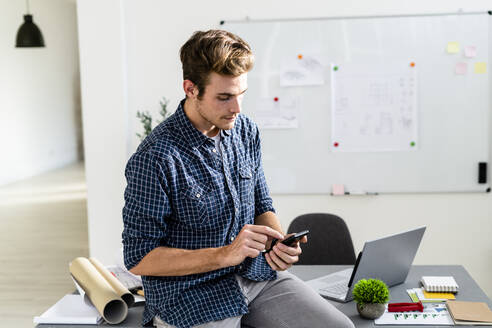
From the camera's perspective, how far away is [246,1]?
4402 mm

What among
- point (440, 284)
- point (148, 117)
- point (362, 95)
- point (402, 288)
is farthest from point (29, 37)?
point (440, 284)

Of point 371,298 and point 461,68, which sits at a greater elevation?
point 461,68

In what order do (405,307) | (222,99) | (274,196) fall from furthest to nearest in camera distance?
(274,196) < (405,307) < (222,99)

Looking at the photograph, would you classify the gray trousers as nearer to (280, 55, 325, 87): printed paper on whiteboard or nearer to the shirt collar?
the shirt collar

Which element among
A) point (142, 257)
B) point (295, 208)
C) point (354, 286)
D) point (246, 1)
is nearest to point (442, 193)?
point (295, 208)

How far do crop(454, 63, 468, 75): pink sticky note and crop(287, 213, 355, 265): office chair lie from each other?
5.71 feet

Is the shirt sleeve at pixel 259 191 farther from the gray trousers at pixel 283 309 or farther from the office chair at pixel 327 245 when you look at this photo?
the office chair at pixel 327 245

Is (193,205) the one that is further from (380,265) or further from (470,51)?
(470,51)

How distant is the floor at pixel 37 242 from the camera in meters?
4.55

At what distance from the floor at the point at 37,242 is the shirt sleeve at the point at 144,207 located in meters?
2.55

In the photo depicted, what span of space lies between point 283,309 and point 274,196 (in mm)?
2540

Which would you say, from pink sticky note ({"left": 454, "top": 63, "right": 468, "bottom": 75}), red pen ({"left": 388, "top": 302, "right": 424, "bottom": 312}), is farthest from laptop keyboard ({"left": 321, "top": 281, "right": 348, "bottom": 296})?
pink sticky note ({"left": 454, "top": 63, "right": 468, "bottom": 75})

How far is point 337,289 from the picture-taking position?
2.47 meters

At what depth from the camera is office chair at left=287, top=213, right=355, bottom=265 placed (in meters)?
3.23
